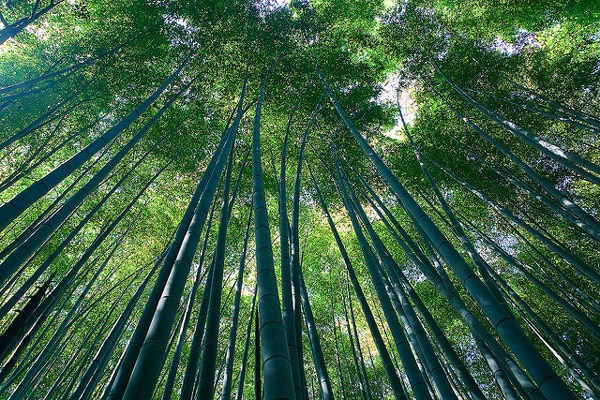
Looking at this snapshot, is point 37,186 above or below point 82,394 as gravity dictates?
above

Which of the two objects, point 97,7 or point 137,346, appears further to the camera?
Answer: point 97,7

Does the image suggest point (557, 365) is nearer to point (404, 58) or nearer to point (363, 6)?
point (404, 58)

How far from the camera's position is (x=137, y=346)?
4.44 feet

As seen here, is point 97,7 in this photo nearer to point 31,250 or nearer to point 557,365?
point 31,250

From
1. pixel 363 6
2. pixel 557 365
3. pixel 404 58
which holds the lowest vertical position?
pixel 557 365

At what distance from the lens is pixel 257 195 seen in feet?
6.31

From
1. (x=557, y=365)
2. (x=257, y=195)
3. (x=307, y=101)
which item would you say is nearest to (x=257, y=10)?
(x=307, y=101)

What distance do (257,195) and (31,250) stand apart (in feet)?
3.99

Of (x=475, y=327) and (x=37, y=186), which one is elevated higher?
(x=37, y=186)

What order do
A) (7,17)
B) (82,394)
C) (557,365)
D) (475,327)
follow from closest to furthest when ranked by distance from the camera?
1. (475,327)
2. (82,394)
3. (7,17)
4. (557,365)

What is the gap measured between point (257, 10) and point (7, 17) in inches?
141

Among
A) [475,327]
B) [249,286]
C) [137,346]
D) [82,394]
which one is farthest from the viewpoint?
[249,286]

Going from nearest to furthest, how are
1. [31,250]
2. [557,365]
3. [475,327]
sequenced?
1. [31,250]
2. [475,327]
3. [557,365]

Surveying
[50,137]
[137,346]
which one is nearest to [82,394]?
[137,346]
